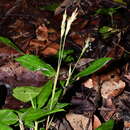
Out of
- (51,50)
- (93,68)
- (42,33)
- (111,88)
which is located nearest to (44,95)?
(93,68)

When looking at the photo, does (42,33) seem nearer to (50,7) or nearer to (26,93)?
(50,7)

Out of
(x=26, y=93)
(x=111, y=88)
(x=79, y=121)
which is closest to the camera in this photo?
(x=26, y=93)

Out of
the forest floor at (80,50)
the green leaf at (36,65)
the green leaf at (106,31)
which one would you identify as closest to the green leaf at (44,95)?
the green leaf at (36,65)

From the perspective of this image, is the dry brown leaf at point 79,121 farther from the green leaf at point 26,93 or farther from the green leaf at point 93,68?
the green leaf at point 93,68

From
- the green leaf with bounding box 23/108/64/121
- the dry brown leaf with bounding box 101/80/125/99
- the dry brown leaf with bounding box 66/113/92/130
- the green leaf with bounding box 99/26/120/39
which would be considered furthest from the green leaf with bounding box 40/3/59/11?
the green leaf with bounding box 23/108/64/121

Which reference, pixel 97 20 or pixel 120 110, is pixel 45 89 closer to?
pixel 120 110

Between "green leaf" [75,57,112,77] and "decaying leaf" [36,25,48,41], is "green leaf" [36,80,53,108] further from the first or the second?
"decaying leaf" [36,25,48,41]

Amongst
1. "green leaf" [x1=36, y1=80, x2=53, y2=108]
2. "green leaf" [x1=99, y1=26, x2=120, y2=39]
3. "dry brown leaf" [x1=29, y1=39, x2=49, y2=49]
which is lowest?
"green leaf" [x1=36, y1=80, x2=53, y2=108]
